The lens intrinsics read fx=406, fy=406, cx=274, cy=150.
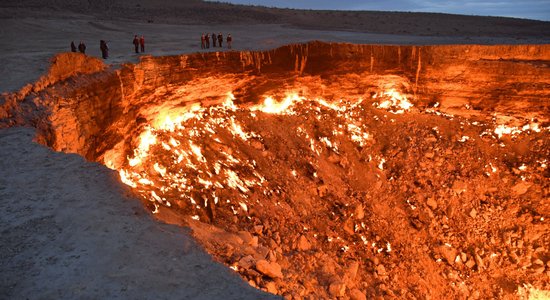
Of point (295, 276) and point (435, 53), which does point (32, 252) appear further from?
point (435, 53)

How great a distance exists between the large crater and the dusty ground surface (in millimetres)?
48

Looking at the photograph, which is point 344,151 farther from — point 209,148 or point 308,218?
point 209,148

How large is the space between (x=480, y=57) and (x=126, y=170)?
363 inches

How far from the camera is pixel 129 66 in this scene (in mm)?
8500

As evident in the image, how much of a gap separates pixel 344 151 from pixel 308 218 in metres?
2.92

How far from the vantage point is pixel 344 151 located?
36.4ft

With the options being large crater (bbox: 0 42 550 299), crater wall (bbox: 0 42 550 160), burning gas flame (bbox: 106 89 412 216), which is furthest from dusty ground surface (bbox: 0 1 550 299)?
crater wall (bbox: 0 42 550 160)

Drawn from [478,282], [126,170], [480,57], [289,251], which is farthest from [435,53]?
[126,170]

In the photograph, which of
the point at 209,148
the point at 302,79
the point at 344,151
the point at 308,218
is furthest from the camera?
the point at 302,79

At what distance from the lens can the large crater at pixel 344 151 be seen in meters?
7.69

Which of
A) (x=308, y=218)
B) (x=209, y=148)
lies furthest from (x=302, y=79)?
(x=308, y=218)

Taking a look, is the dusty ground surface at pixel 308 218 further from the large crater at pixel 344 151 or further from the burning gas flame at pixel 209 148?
the burning gas flame at pixel 209 148

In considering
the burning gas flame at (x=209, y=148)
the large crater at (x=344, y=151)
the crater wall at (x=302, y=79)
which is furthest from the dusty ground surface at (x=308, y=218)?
the crater wall at (x=302, y=79)

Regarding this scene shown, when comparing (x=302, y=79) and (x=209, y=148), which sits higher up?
(x=302, y=79)
